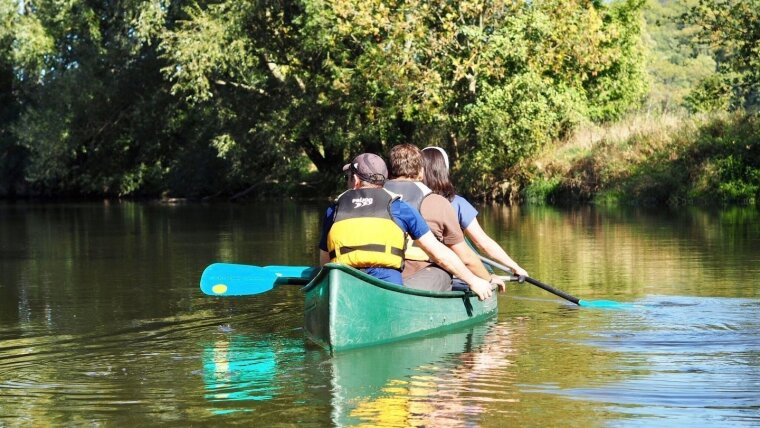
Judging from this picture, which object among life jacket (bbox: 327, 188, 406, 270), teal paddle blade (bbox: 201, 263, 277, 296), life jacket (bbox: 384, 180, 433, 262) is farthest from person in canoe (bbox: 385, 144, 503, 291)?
teal paddle blade (bbox: 201, 263, 277, 296)

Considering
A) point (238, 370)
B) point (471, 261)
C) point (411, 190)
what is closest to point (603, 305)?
point (471, 261)

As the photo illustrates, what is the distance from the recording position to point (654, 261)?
584 inches

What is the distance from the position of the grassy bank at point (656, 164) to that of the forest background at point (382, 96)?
0.05 metres

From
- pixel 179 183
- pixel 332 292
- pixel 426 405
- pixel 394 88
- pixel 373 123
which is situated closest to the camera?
pixel 426 405

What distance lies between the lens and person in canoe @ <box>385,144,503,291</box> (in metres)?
9.10

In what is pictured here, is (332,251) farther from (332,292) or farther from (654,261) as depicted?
(654,261)

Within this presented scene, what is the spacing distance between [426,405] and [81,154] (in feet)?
130

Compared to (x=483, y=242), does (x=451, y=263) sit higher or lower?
lower

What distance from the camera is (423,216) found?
30.3 feet

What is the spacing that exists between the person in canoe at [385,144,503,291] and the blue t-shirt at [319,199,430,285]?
465 millimetres

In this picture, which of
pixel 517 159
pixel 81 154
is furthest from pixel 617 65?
pixel 81 154

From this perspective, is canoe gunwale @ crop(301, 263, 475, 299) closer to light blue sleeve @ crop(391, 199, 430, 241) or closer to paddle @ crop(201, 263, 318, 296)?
light blue sleeve @ crop(391, 199, 430, 241)

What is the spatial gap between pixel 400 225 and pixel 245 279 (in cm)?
204

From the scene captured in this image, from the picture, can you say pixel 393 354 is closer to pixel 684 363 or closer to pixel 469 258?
pixel 469 258
